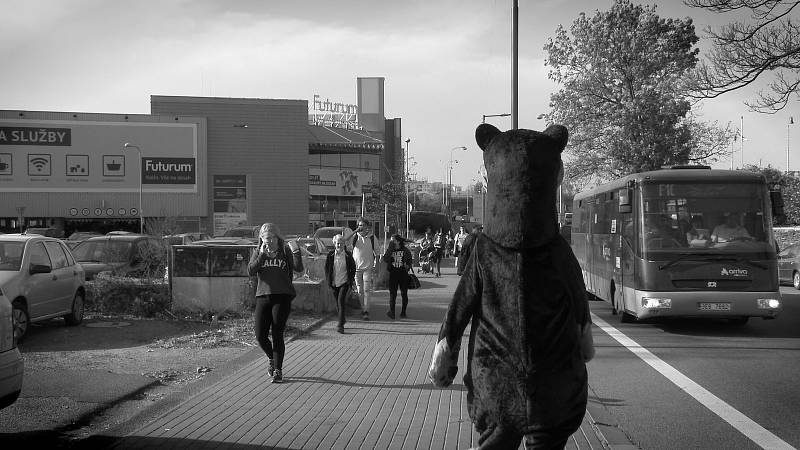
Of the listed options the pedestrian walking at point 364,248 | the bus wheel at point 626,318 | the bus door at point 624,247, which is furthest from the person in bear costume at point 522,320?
the bus wheel at point 626,318

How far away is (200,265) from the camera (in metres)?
13.9

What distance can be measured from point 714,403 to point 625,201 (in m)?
6.43

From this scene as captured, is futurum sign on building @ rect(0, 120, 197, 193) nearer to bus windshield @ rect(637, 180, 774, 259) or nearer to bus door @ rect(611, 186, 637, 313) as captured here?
bus door @ rect(611, 186, 637, 313)

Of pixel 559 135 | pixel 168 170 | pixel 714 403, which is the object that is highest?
pixel 168 170

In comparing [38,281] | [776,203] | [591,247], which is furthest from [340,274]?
[591,247]

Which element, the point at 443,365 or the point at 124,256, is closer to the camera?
the point at 443,365

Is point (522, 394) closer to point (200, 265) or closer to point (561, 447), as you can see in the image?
point (561, 447)

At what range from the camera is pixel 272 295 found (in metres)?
8.64

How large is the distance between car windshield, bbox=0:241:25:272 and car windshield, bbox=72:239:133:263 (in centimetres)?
628

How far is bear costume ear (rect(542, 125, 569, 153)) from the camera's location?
3897 mm

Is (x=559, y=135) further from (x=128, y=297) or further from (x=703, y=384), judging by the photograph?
(x=128, y=297)

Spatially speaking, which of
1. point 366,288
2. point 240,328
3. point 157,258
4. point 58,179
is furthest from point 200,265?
point 58,179

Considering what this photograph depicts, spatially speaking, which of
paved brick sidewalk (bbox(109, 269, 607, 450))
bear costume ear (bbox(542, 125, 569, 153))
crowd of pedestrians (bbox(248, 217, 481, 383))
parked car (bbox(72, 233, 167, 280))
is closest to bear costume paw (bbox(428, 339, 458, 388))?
bear costume ear (bbox(542, 125, 569, 153))

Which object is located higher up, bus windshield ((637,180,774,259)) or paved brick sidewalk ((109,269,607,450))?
bus windshield ((637,180,774,259))
